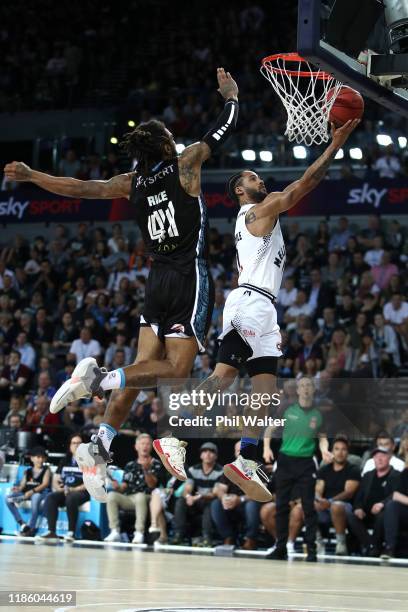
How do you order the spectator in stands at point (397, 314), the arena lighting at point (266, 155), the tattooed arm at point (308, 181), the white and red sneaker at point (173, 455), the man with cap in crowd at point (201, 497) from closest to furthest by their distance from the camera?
the tattooed arm at point (308, 181) < the white and red sneaker at point (173, 455) < the man with cap in crowd at point (201, 497) < the spectator in stands at point (397, 314) < the arena lighting at point (266, 155)

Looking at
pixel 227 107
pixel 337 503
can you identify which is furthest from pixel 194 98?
pixel 227 107

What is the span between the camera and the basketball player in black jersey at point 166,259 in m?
9.25

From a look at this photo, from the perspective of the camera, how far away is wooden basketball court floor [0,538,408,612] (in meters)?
9.92

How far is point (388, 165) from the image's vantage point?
22.6 m

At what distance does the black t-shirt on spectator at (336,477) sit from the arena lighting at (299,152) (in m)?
8.37

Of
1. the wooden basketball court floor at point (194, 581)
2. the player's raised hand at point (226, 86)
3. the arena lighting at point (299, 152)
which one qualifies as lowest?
the wooden basketball court floor at point (194, 581)

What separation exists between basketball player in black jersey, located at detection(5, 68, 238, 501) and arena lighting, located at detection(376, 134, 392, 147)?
1368 centimetres

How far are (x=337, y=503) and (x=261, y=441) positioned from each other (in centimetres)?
150

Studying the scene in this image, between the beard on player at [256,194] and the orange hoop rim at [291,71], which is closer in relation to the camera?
the orange hoop rim at [291,71]

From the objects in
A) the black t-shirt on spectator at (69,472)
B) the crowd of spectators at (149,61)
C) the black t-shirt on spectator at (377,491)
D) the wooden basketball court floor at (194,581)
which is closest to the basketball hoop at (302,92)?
the wooden basketball court floor at (194,581)

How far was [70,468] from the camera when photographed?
59.5ft

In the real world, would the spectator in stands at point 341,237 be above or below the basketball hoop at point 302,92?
above

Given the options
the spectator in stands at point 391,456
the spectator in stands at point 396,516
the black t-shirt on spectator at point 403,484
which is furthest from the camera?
the spectator in stands at point 391,456

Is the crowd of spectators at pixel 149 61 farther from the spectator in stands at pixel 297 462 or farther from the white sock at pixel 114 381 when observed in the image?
the white sock at pixel 114 381
